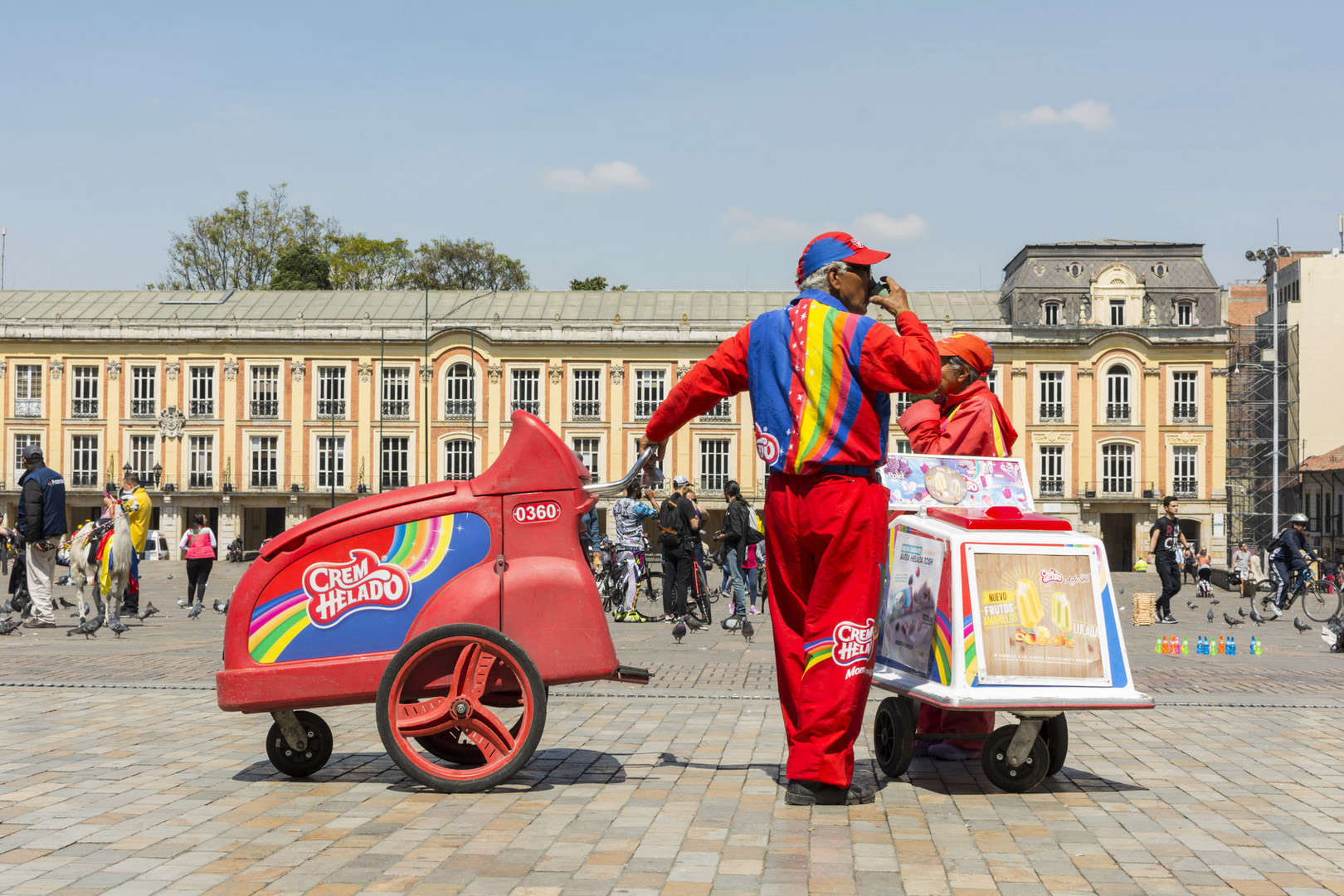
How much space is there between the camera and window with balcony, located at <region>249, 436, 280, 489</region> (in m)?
58.7

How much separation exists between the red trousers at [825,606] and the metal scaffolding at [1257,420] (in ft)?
198

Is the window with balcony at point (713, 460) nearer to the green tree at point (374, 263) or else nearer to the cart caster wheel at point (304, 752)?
the green tree at point (374, 263)

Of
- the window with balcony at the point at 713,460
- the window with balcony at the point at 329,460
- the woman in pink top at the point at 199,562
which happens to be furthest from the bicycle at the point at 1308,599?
the window with balcony at the point at 329,460

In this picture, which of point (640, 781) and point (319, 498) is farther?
point (319, 498)

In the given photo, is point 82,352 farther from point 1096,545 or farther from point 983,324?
point 1096,545

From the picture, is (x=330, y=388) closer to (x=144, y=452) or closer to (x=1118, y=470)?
(x=144, y=452)

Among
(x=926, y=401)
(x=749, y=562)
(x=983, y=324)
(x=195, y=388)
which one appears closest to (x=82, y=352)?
(x=195, y=388)

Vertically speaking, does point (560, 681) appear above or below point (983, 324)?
below

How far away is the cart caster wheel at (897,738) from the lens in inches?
227

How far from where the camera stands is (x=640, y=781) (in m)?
5.62

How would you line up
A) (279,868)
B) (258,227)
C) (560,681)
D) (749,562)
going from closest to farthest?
(279,868) → (560,681) → (749,562) → (258,227)

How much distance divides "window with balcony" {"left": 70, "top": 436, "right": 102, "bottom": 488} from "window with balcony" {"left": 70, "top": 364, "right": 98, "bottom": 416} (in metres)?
1.18

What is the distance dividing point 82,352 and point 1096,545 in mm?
60379

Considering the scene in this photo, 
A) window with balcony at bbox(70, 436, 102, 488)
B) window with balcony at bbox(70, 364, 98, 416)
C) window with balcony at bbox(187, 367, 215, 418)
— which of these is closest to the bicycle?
window with balcony at bbox(187, 367, 215, 418)
